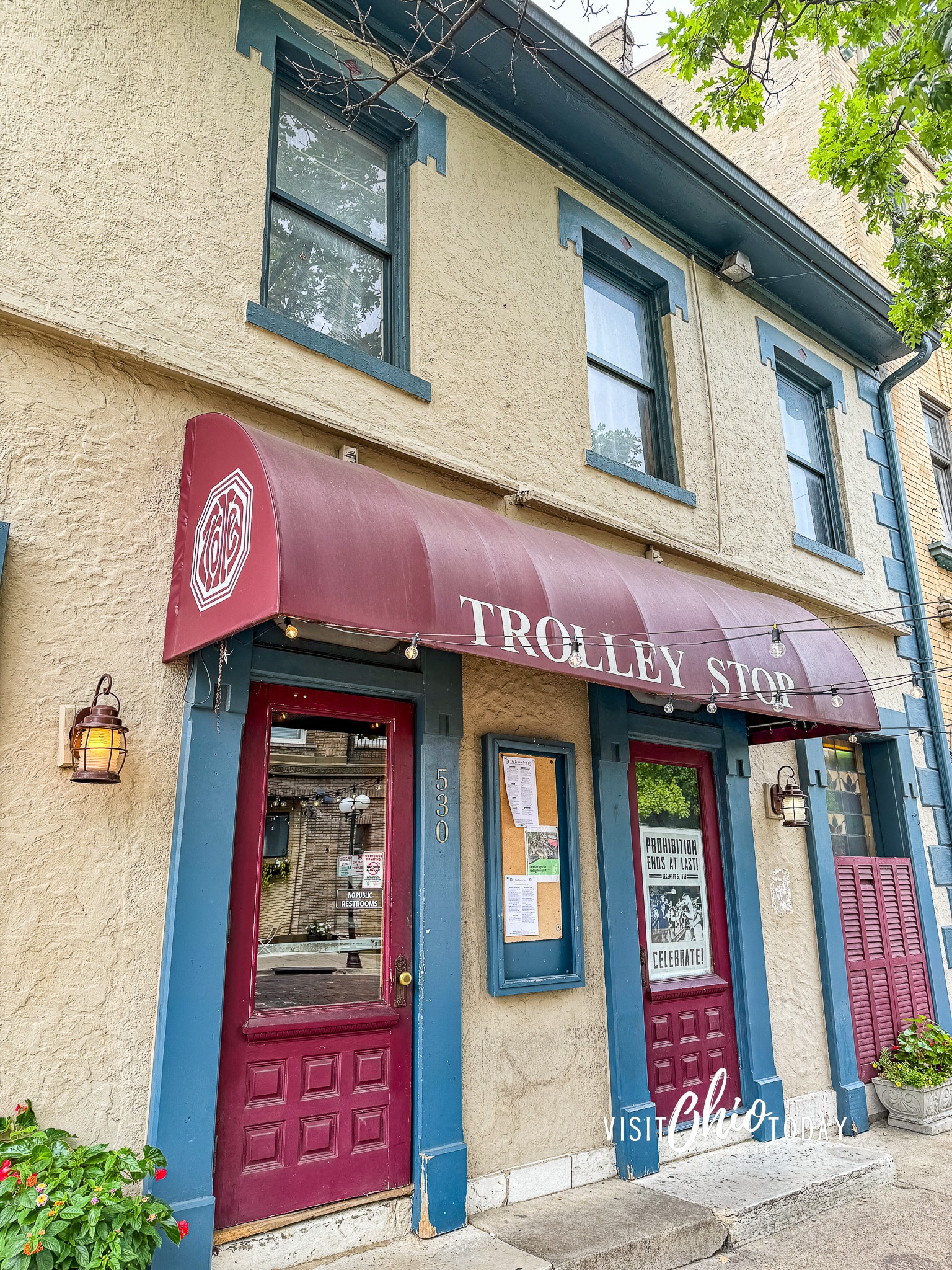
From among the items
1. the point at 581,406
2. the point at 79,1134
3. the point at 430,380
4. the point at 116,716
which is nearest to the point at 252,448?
the point at 116,716

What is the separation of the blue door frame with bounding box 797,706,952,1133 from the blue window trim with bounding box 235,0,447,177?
5.60m

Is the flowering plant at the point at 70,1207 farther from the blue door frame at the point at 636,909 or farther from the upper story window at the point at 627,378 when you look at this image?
the upper story window at the point at 627,378

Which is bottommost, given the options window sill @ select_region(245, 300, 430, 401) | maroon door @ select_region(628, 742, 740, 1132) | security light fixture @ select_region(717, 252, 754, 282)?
maroon door @ select_region(628, 742, 740, 1132)

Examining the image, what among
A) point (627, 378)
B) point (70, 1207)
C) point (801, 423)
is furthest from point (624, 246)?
point (70, 1207)

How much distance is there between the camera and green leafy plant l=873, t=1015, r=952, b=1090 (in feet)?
23.5

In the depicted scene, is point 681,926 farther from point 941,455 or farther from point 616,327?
point 941,455

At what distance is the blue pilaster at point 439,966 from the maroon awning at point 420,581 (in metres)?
0.78

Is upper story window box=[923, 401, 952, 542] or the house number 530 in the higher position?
upper story window box=[923, 401, 952, 542]

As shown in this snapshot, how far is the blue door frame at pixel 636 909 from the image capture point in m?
5.37

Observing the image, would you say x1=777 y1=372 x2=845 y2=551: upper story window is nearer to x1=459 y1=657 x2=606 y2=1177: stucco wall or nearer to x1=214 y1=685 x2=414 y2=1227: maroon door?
x1=459 y1=657 x2=606 y2=1177: stucco wall

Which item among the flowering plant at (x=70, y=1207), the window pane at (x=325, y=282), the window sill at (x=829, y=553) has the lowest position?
the flowering plant at (x=70, y=1207)

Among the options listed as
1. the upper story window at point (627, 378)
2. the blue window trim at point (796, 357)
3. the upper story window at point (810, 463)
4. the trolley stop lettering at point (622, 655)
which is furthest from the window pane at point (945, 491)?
the trolley stop lettering at point (622, 655)

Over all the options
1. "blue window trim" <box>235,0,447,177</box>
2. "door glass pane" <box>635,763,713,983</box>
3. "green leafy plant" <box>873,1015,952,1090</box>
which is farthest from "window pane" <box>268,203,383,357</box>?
"green leafy plant" <box>873,1015,952,1090</box>

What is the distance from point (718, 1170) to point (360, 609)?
4.53 m
